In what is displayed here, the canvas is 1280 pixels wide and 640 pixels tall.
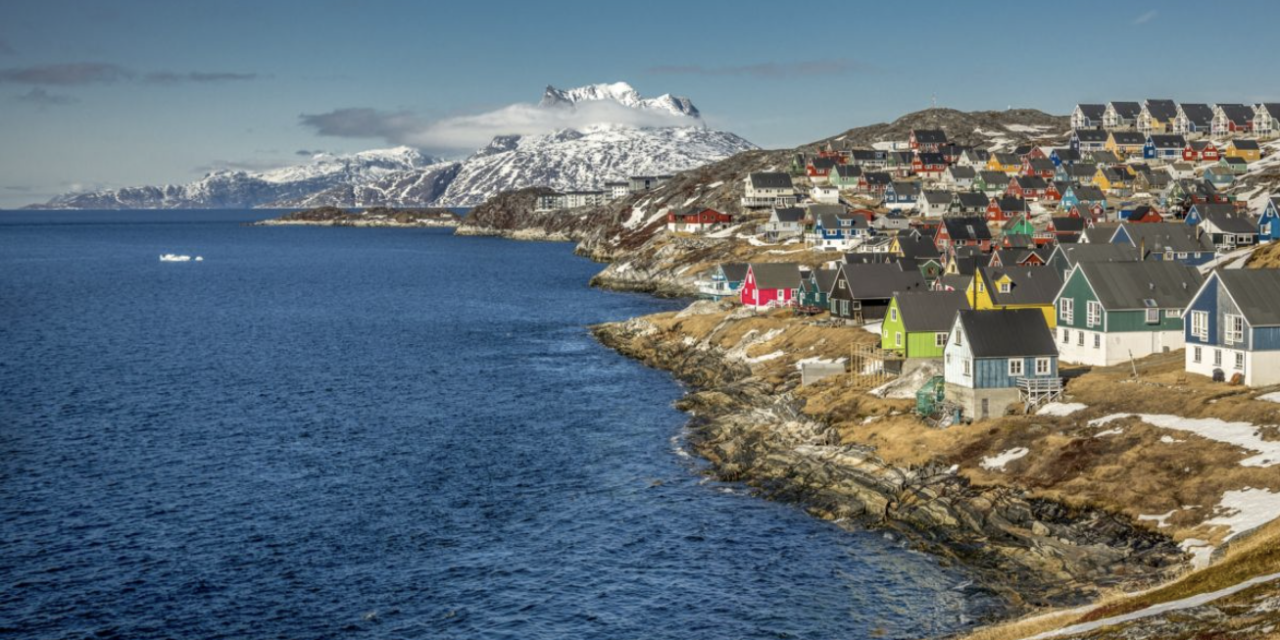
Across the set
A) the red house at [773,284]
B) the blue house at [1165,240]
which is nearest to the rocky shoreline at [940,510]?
the red house at [773,284]

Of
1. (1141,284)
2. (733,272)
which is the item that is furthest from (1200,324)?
(733,272)

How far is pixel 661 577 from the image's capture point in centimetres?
5384

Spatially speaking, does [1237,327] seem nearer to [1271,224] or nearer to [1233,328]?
[1233,328]

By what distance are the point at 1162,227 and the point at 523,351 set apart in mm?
77493

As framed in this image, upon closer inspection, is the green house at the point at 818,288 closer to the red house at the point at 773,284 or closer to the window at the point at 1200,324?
the red house at the point at 773,284

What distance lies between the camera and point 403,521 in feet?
207

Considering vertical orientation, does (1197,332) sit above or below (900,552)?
above

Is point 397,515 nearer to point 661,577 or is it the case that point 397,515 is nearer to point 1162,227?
point 661,577

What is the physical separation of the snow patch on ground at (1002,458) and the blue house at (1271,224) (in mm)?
93234

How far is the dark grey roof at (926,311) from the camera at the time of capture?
292 ft

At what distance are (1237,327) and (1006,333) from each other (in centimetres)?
1406

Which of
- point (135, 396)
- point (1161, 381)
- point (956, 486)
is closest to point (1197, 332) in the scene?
point (1161, 381)

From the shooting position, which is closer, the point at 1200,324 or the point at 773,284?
the point at 1200,324

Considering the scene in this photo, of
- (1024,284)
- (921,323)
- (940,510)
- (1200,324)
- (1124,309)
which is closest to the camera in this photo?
(940,510)
